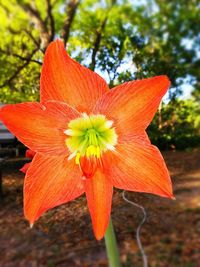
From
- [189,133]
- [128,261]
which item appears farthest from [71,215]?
[189,133]

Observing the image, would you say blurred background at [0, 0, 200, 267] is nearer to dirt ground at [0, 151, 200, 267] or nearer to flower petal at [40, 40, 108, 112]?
dirt ground at [0, 151, 200, 267]

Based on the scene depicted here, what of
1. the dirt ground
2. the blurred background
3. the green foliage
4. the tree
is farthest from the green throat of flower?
the tree

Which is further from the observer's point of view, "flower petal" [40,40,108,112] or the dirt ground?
the dirt ground

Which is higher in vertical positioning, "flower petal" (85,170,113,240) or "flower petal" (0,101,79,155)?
"flower petal" (0,101,79,155)

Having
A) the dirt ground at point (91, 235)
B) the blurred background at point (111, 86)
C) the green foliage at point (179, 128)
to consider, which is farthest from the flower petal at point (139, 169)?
the green foliage at point (179, 128)

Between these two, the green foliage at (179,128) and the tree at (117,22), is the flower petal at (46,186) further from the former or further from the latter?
the tree at (117,22)

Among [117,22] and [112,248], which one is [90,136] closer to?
[112,248]
